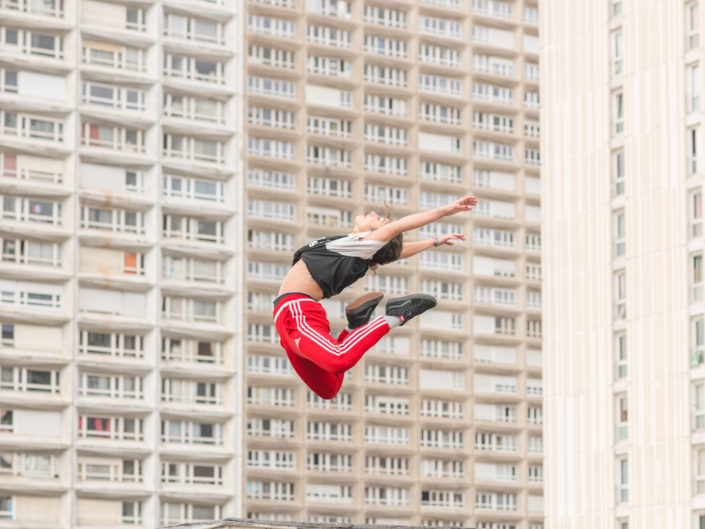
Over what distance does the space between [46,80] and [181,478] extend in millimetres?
21510

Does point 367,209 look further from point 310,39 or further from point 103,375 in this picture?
point 103,375

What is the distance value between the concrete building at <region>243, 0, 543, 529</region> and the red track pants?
67258 millimetres

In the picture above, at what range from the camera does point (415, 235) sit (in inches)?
4050

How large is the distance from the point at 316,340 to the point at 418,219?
2030mm

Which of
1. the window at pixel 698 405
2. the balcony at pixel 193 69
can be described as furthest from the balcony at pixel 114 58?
the window at pixel 698 405

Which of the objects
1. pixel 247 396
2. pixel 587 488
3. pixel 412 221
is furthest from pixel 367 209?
pixel 412 221

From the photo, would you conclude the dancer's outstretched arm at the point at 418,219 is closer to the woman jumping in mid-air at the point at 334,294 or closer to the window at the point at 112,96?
the woman jumping in mid-air at the point at 334,294

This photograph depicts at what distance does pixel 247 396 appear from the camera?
9075 centimetres

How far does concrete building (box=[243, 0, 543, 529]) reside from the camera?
9225 centimetres

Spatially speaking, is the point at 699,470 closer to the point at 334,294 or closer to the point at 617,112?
the point at 617,112

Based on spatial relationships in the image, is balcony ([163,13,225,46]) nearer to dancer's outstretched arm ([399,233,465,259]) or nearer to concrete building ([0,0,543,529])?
concrete building ([0,0,543,529])

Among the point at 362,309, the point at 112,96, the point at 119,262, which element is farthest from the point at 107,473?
the point at 362,309

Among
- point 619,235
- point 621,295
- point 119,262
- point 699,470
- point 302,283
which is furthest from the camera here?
point 119,262

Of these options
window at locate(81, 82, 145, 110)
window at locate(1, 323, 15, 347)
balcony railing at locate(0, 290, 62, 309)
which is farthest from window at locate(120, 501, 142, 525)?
window at locate(81, 82, 145, 110)
